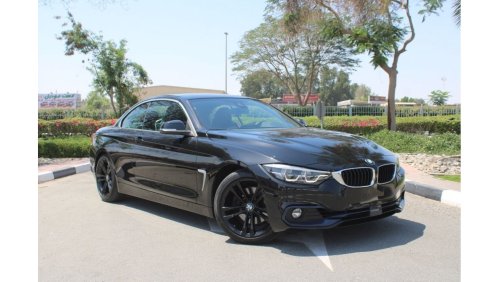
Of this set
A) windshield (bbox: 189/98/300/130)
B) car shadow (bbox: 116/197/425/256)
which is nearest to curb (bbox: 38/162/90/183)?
car shadow (bbox: 116/197/425/256)

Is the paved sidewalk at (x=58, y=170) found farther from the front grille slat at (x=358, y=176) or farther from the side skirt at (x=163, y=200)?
the front grille slat at (x=358, y=176)

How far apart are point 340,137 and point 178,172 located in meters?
1.80

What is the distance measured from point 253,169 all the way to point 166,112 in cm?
193

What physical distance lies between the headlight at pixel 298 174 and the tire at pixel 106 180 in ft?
10.1

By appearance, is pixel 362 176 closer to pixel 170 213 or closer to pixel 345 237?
pixel 345 237

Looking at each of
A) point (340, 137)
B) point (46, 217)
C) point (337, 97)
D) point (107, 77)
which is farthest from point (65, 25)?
point (337, 97)

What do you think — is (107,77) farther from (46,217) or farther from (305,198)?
(305,198)

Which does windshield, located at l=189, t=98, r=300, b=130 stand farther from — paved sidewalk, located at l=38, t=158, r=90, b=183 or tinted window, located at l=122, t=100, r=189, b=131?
paved sidewalk, located at l=38, t=158, r=90, b=183

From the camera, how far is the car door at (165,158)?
510cm

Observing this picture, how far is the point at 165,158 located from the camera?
5.43 meters

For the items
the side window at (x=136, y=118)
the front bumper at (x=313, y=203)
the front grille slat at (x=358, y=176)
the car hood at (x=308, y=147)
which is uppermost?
the side window at (x=136, y=118)

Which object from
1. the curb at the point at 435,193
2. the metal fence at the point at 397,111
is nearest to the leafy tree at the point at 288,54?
the metal fence at the point at 397,111

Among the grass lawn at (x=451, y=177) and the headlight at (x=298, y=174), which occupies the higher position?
the headlight at (x=298, y=174)

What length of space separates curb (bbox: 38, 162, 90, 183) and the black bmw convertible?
3.76 meters
